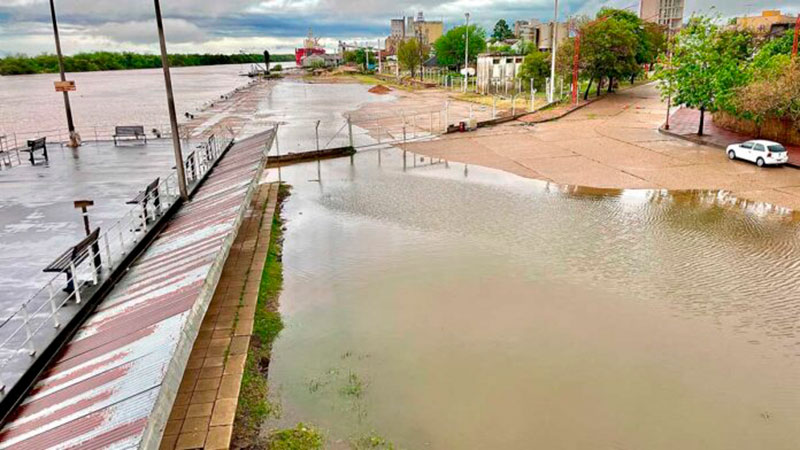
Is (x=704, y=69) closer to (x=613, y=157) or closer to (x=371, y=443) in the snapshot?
(x=613, y=157)

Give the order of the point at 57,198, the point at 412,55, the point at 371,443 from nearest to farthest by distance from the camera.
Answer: the point at 371,443 → the point at 57,198 → the point at 412,55

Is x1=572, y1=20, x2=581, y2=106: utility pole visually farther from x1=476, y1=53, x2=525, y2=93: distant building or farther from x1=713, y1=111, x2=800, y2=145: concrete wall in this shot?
x1=476, y1=53, x2=525, y2=93: distant building

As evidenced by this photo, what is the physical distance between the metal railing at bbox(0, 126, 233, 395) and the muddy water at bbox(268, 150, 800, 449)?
3.32 m

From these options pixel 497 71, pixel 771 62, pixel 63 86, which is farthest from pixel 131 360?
pixel 497 71

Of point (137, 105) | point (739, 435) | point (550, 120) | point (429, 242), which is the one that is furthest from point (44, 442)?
point (137, 105)

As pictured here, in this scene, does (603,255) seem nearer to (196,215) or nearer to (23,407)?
(196,215)

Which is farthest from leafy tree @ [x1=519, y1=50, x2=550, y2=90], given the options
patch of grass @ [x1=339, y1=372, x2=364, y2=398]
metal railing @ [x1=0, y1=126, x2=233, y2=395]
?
patch of grass @ [x1=339, y1=372, x2=364, y2=398]

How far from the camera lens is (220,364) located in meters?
9.45

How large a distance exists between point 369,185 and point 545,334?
1399 cm

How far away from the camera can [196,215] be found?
12.8m

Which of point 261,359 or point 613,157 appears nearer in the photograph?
point 261,359

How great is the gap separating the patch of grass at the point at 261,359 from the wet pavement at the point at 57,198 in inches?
148

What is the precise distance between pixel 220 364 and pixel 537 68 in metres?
56.1

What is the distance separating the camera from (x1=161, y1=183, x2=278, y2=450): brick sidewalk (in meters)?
7.72
